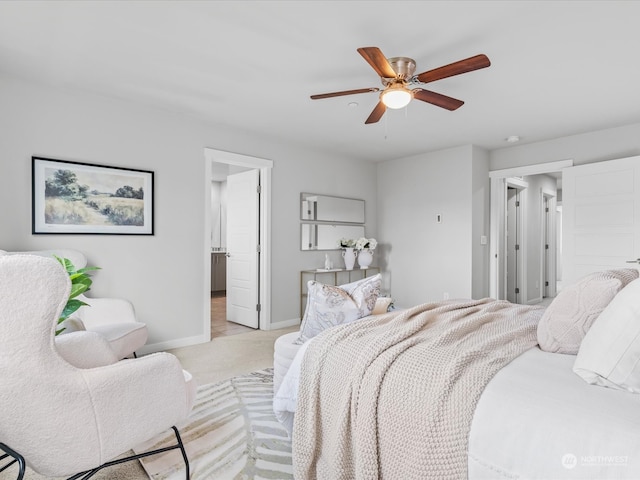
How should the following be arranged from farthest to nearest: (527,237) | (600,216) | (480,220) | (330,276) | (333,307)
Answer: (527,237)
(330,276)
(480,220)
(600,216)
(333,307)

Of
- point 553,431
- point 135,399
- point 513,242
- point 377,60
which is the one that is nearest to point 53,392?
point 135,399

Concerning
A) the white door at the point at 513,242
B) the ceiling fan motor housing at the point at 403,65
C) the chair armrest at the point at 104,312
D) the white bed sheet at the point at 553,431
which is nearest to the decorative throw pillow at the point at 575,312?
the white bed sheet at the point at 553,431

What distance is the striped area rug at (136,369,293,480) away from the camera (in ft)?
5.93

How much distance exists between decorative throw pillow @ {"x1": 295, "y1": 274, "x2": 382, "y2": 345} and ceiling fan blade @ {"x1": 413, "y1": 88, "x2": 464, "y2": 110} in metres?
1.38

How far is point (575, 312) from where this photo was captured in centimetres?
163

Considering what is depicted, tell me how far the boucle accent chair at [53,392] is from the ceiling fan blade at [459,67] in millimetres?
2170

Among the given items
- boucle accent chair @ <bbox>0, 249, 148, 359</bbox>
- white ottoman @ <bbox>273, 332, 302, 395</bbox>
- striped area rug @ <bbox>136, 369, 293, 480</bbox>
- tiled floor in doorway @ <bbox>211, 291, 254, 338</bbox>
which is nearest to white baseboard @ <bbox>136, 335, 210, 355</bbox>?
tiled floor in doorway @ <bbox>211, 291, 254, 338</bbox>

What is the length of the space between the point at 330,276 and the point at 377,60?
362cm

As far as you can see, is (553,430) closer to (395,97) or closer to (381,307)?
(381,307)

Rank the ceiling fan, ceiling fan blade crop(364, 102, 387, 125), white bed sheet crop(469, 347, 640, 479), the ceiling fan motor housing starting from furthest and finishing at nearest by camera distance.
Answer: ceiling fan blade crop(364, 102, 387, 125)
the ceiling fan motor housing
the ceiling fan
white bed sheet crop(469, 347, 640, 479)

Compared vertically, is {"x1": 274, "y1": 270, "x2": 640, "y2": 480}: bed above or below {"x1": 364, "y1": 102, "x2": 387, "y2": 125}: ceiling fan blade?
below

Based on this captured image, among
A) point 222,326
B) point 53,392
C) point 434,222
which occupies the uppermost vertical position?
point 434,222

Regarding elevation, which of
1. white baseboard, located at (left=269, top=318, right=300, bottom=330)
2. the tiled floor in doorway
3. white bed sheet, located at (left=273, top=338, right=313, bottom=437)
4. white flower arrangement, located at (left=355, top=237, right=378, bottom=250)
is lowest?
the tiled floor in doorway

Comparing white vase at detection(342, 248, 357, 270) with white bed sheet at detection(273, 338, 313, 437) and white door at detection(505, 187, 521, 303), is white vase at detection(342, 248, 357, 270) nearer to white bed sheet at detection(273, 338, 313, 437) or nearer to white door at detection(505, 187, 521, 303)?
white door at detection(505, 187, 521, 303)
